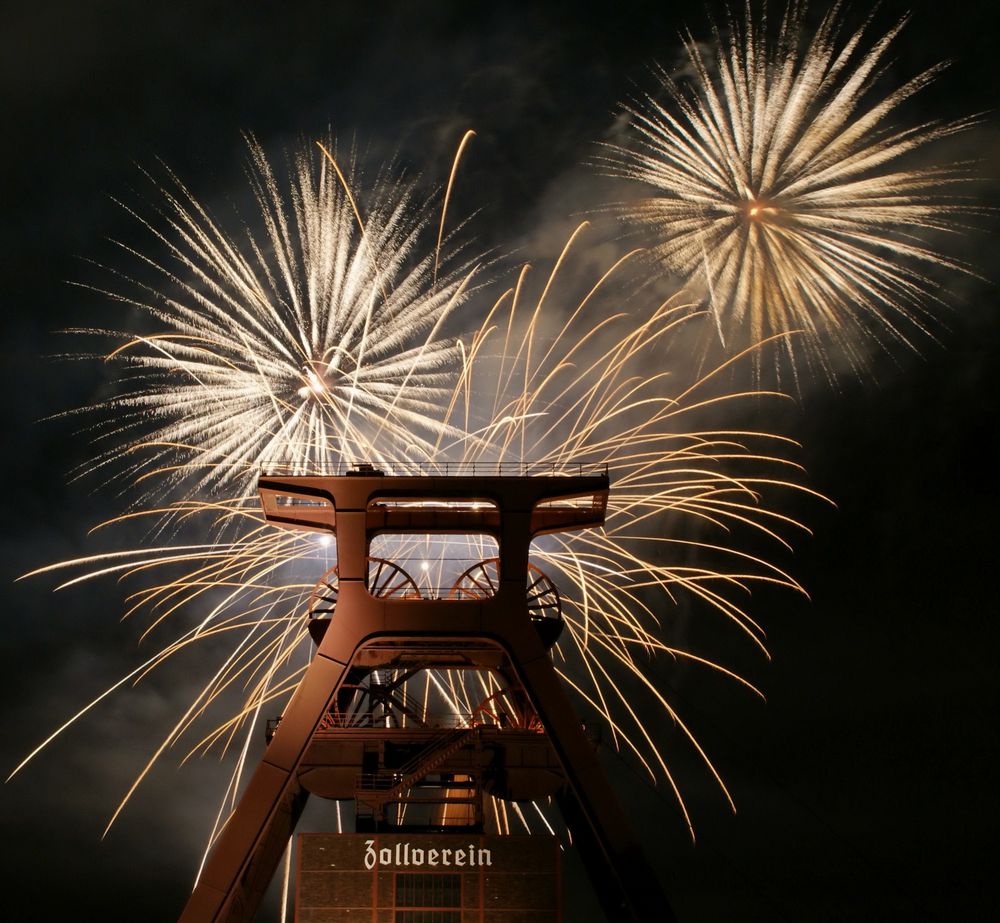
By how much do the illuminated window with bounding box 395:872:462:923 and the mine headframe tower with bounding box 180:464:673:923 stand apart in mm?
2429

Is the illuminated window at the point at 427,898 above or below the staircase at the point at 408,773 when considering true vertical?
below

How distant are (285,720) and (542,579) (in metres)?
8.97

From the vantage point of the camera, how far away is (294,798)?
109 ft

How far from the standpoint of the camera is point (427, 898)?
28.7 meters

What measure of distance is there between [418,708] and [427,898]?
7.38 m

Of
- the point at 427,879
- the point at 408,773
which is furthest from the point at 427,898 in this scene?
the point at 408,773

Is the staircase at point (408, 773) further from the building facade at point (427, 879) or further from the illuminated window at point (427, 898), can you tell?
the illuminated window at point (427, 898)

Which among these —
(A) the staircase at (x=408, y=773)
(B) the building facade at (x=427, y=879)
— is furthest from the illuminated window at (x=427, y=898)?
(A) the staircase at (x=408, y=773)

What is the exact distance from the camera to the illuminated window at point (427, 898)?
2859 centimetres

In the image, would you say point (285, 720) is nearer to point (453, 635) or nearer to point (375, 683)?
point (453, 635)

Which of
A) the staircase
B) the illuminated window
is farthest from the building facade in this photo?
the staircase

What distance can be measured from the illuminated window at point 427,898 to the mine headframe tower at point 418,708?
2.43 m

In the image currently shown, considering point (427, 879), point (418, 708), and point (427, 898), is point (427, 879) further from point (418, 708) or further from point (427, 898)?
point (418, 708)

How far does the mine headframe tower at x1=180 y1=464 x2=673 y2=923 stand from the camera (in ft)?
90.2
